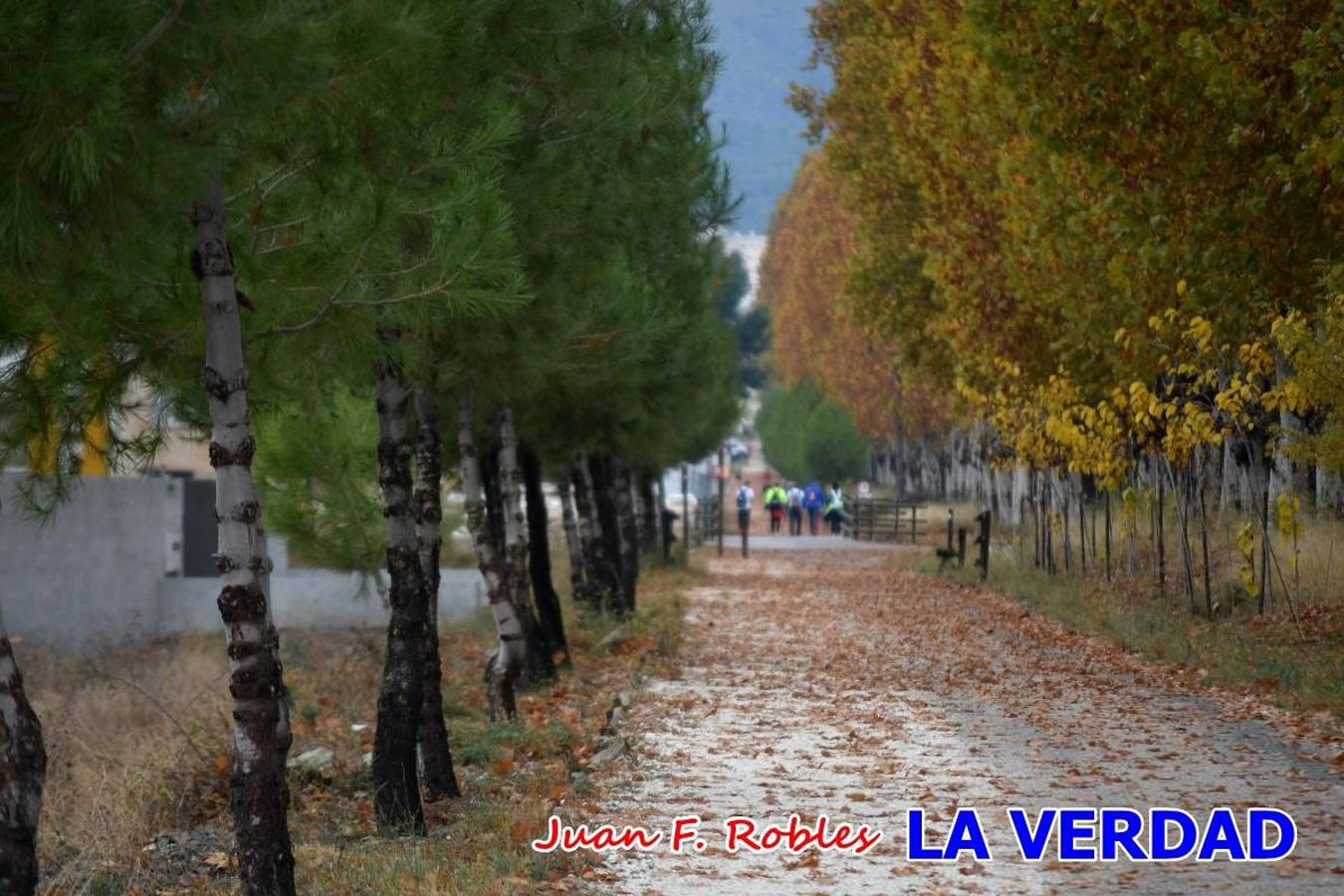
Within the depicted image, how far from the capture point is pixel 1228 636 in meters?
21.1

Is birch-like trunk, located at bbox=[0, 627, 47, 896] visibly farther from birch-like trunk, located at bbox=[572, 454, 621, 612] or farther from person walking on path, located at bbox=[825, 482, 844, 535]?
person walking on path, located at bbox=[825, 482, 844, 535]

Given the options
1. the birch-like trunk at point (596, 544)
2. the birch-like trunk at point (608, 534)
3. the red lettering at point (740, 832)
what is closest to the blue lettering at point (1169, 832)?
the red lettering at point (740, 832)

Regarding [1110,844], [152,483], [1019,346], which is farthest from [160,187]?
[152,483]

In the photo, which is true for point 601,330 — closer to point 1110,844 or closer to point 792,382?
point 1110,844

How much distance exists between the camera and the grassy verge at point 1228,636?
1711cm

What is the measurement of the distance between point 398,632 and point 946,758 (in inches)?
148

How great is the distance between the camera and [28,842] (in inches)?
336

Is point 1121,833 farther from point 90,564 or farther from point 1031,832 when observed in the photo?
point 90,564

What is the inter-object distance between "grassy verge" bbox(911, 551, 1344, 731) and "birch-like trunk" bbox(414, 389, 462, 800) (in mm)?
6265

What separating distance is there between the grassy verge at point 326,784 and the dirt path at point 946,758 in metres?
0.64

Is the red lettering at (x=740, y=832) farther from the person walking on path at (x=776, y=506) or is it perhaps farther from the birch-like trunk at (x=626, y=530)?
the person walking on path at (x=776, y=506)

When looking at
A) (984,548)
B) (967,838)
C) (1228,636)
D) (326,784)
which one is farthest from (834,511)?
(967,838)

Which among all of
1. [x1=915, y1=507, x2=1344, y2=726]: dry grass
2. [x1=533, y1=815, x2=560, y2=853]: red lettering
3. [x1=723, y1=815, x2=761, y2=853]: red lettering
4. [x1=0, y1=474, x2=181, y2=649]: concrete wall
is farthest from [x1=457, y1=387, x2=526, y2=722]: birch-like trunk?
[x1=0, y1=474, x2=181, y2=649]: concrete wall

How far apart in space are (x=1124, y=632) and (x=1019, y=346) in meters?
7.73
